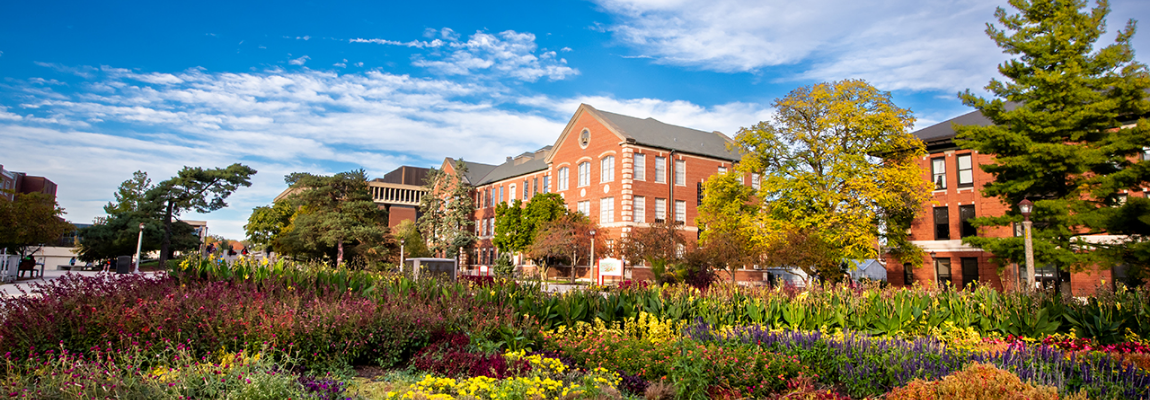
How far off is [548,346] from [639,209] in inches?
1467

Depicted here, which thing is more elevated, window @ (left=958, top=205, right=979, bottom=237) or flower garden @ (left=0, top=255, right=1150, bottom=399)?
window @ (left=958, top=205, right=979, bottom=237)

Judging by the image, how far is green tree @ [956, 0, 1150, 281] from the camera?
2225cm

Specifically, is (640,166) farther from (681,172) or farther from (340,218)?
(340,218)

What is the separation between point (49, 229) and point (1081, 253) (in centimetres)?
4474

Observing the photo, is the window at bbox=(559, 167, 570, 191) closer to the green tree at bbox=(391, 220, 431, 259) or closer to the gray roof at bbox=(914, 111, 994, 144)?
the green tree at bbox=(391, 220, 431, 259)

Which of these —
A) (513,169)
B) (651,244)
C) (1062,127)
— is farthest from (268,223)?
(1062,127)

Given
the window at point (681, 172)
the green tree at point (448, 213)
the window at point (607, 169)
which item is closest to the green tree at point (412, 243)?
the green tree at point (448, 213)

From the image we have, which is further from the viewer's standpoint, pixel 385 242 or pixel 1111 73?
pixel 385 242

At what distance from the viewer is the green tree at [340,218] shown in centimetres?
5166

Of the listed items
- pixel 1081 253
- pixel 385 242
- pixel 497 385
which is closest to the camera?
pixel 497 385

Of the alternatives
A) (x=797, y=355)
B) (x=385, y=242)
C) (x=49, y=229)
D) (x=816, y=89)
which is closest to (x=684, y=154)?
(x=816, y=89)

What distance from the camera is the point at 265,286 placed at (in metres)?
10.1

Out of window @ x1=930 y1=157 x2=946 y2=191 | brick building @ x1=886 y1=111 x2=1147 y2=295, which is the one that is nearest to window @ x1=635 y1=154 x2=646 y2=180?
brick building @ x1=886 y1=111 x2=1147 y2=295

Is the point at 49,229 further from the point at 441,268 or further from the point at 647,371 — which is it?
the point at 647,371
